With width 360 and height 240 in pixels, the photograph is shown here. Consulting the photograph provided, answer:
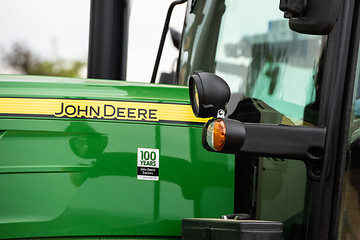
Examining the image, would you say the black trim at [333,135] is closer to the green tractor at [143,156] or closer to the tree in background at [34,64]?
the green tractor at [143,156]

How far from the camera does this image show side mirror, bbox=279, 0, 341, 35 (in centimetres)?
150

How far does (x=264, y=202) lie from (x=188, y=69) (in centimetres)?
98

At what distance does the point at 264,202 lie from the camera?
2.11m

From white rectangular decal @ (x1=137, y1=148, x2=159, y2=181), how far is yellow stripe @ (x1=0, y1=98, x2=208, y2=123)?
127mm

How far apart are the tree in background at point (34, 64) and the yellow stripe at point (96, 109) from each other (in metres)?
15.4

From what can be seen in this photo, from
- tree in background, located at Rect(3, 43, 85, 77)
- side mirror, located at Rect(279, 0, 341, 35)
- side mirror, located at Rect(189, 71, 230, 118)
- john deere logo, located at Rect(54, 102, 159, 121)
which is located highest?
side mirror, located at Rect(279, 0, 341, 35)

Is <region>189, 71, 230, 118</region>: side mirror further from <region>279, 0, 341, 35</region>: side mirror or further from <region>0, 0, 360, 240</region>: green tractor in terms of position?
<region>279, 0, 341, 35</region>: side mirror

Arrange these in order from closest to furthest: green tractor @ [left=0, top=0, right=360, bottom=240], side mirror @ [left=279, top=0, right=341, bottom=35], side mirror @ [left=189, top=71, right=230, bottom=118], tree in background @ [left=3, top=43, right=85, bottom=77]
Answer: side mirror @ [left=279, top=0, right=341, bottom=35], side mirror @ [left=189, top=71, right=230, bottom=118], green tractor @ [left=0, top=0, right=360, bottom=240], tree in background @ [left=3, top=43, right=85, bottom=77]

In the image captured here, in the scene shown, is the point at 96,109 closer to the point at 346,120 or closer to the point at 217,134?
the point at 217,134

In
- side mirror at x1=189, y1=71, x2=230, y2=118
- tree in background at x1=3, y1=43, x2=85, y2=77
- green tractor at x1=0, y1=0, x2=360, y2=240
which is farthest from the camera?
tree in background at x1=3, y1=43, x2=85, y2=77

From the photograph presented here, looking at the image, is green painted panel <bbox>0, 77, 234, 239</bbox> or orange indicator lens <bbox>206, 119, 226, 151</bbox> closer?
orange indicator lens <bbox>206, 119, 226, 151</bbox>

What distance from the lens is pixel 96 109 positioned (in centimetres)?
228

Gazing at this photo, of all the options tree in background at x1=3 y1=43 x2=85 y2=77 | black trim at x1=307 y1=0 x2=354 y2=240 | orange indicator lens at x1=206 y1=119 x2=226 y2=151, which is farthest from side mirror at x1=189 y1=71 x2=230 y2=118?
tree in background at x1=3 y1=43 x2=85 y2=77

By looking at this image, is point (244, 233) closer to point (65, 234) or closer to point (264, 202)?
point (264, 202)
